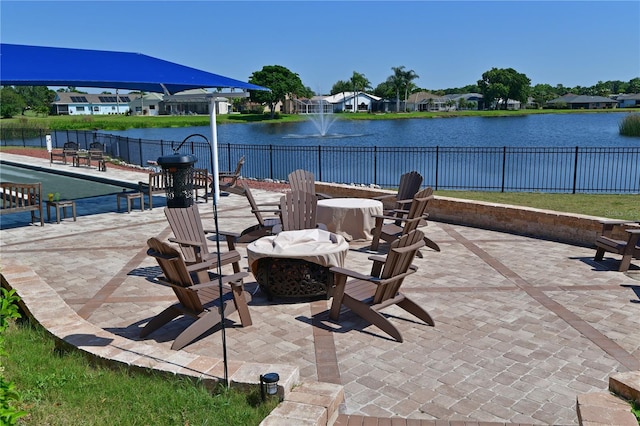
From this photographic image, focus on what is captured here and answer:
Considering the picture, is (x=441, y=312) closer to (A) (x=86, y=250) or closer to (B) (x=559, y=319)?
(B) (x=559, y=319)

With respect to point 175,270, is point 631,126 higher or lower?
higher

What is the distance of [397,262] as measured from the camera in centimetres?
518

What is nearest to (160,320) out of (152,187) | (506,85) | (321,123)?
(152,187)

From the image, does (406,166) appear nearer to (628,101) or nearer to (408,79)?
(408,79)

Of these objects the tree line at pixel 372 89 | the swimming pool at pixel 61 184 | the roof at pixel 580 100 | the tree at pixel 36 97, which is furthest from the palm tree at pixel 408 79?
the swimming pool at pixel 61 184

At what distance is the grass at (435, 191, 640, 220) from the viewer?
11000mm

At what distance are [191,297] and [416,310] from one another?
226 cm

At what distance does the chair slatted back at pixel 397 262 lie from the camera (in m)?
5.14

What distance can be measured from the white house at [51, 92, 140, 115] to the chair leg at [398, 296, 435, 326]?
106 m

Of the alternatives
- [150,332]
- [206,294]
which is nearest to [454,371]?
[206,294]

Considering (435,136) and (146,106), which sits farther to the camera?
(146,106)

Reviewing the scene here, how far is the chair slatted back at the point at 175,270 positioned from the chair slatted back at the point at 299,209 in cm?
274

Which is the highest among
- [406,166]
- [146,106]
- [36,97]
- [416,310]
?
[36,97]

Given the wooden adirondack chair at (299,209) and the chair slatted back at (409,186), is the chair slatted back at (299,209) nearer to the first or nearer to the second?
the wooden adirondack chair at (299,209)
